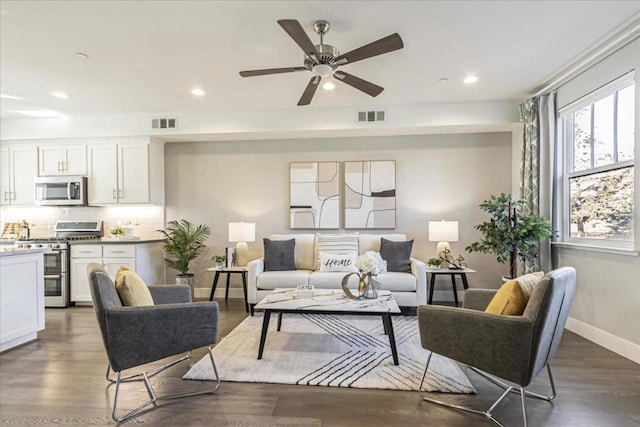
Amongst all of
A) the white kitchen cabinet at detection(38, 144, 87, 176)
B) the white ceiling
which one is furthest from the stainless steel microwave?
the white ceiling

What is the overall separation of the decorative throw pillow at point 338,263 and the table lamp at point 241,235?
1104 mm

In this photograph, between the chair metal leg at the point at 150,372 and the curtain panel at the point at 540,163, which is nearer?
the chair metal leg at the point at 150,372

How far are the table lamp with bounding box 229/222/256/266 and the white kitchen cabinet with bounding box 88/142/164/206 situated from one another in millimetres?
1384

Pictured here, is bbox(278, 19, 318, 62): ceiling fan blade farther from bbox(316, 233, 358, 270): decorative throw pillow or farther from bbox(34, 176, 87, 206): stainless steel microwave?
bbox(34, 176, 87, 206): stainless steel microwave

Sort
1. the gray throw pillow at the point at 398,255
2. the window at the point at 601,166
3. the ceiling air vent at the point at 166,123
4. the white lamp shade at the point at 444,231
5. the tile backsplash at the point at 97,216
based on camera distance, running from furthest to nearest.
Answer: the tile backsplash at the point at 97,216 → the ceiling air vent at the point at 166,123 → the white lamp shade at the point at 444,231 → the gray throw pillow at the point at 398,255 → the window at the point at 601,166

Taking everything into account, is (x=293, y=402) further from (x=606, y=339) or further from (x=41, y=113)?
(x=41, y=113)

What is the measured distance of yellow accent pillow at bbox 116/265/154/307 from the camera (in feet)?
7.13

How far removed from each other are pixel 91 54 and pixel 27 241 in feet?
10.2

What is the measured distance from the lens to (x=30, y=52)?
2.97 meters

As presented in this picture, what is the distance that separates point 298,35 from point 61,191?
4.63 meters

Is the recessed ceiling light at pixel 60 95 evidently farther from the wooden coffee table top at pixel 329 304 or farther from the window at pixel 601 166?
the window at pixel 601 166

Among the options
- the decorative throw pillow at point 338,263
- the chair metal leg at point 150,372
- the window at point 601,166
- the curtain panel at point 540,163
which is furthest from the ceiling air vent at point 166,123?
the window at point 601,166

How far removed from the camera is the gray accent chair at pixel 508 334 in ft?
5.72

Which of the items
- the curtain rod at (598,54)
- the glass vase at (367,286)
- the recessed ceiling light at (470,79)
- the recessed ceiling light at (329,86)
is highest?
→ the recessed ceiling light at (470,79)
